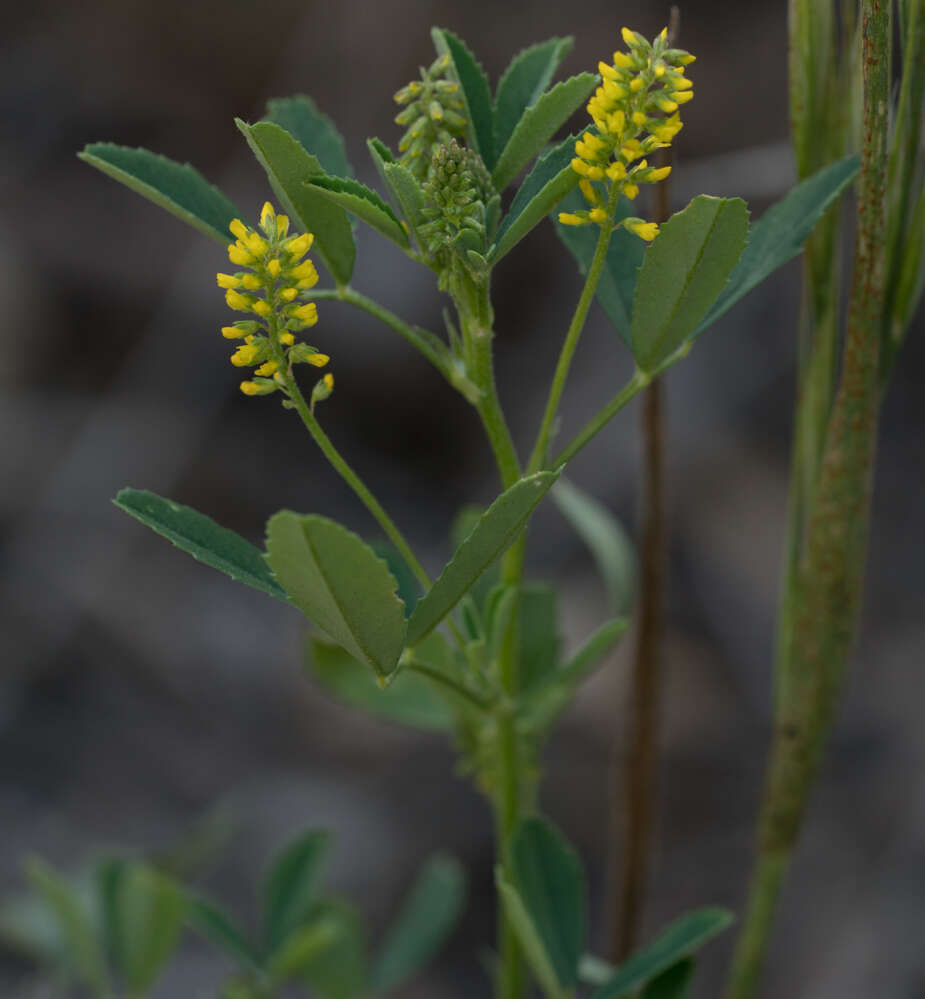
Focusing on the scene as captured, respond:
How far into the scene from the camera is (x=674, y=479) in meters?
2.31

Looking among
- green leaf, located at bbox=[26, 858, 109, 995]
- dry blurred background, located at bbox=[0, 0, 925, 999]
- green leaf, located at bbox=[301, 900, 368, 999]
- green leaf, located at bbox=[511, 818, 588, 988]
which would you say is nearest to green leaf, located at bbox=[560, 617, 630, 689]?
green leaf, located at bbox=[511, 818, 588, 988]

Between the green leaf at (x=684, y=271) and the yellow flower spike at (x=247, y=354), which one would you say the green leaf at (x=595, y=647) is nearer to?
the green leaf at (x=684, y=271)

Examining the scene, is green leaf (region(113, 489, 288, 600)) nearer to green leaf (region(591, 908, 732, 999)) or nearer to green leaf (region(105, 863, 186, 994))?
green leaf (region(591, 908, 732, 999))

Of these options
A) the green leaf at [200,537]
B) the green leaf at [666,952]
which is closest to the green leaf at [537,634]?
the green leaf at [666,952]

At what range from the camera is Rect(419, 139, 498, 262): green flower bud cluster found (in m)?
0.63

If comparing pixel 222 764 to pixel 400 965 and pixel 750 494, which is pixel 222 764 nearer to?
pixel 400 965

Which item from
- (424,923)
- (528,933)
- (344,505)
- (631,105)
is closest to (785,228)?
(631,105)

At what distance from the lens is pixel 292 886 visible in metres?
1.18

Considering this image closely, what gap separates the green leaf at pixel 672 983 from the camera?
2.99 ft

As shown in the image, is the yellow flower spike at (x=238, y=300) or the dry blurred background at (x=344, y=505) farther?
the dry blurred background at (x=344, y=505)

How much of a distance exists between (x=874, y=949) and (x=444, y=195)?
5.36 ft

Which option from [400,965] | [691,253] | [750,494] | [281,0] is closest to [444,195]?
[691,253]

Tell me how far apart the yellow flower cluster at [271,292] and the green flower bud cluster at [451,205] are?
67 mm

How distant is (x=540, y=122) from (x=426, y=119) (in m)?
0.08
